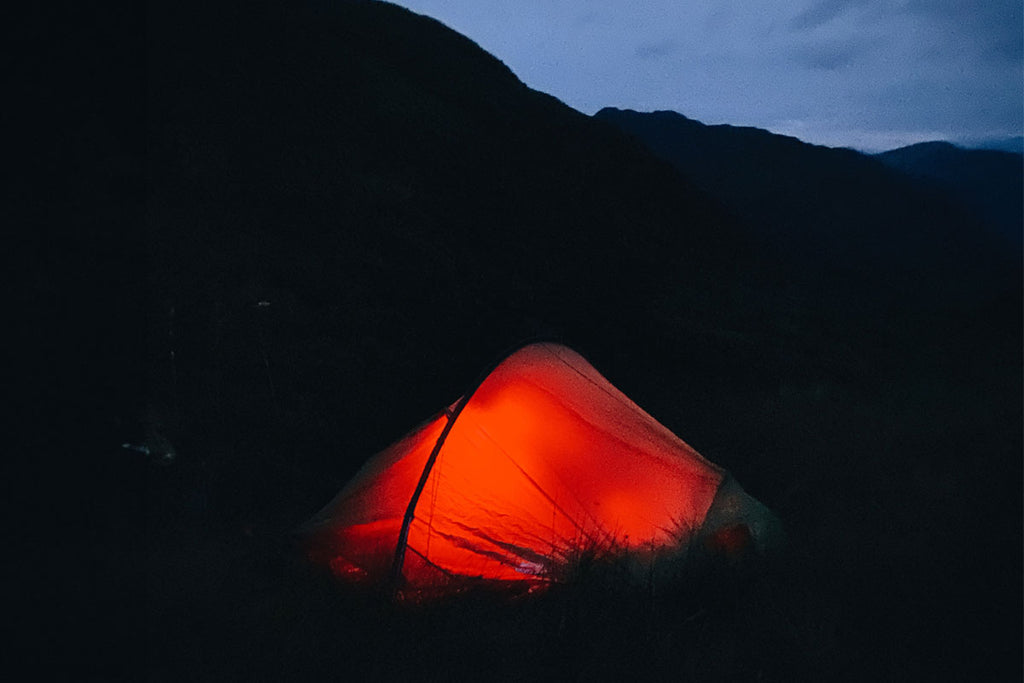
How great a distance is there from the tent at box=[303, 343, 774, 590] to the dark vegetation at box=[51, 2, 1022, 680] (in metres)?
0.31

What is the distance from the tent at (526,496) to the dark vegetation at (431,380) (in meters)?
0.31

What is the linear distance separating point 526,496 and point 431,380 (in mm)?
5285

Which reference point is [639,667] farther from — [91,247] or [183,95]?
[183,95]

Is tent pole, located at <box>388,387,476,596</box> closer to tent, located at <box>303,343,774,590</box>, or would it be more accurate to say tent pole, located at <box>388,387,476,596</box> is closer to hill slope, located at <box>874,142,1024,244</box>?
tent, located at <box>303,343,774,590</box>

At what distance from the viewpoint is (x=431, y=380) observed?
9.39m

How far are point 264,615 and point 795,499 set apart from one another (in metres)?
3.79

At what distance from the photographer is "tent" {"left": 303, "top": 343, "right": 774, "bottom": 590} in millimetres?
3980

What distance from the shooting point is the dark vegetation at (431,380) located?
3148mm

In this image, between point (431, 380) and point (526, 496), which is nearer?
point (526, 496)

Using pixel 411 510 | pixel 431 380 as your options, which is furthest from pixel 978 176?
pixel 411 510

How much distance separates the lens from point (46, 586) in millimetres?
3963

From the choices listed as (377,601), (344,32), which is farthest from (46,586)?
(344,32)

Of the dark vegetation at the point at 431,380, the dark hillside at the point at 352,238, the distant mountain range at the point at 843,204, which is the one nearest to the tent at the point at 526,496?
the dark vegetation at the point at 431,380

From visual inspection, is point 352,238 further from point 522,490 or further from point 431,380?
point 522,490
